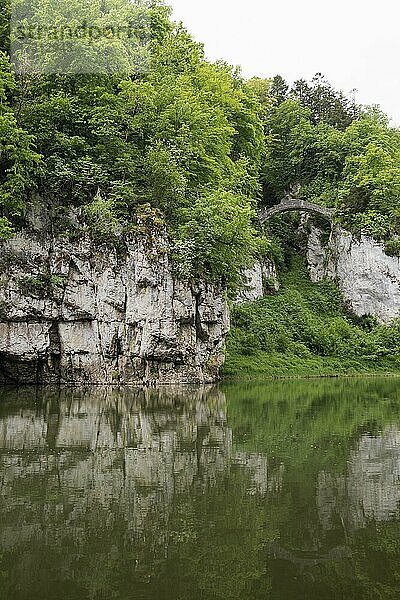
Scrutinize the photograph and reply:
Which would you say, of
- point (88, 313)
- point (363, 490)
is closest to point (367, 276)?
point (88, 313)

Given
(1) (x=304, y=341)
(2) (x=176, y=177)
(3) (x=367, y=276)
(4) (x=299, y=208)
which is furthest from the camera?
(4) (x=299, y=208)

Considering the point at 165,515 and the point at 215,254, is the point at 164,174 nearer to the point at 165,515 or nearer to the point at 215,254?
the point at 215,254

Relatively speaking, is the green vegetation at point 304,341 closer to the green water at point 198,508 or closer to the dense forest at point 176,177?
the dense forest at point 176,177

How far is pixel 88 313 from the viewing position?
79.9ft

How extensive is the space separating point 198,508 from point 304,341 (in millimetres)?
28266

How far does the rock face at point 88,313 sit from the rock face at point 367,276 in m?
17.6

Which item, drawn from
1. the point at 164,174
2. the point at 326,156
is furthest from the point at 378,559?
the point at 326,156

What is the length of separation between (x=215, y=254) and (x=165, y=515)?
19981 millimetres

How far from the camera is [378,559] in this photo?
5.95m

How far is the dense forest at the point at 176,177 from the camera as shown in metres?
25.5

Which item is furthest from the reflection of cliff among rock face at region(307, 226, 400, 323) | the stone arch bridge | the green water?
the stone arch bridge

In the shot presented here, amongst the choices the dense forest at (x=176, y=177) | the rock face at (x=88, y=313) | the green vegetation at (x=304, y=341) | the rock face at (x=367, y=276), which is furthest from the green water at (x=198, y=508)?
the rock face at (x=367, y=276)

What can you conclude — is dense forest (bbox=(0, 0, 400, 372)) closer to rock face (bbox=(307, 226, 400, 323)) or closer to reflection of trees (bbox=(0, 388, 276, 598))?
rock face (bbox=(307, 226, 400, 323))

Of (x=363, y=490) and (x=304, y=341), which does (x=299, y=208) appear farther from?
(x=363, y=490)
